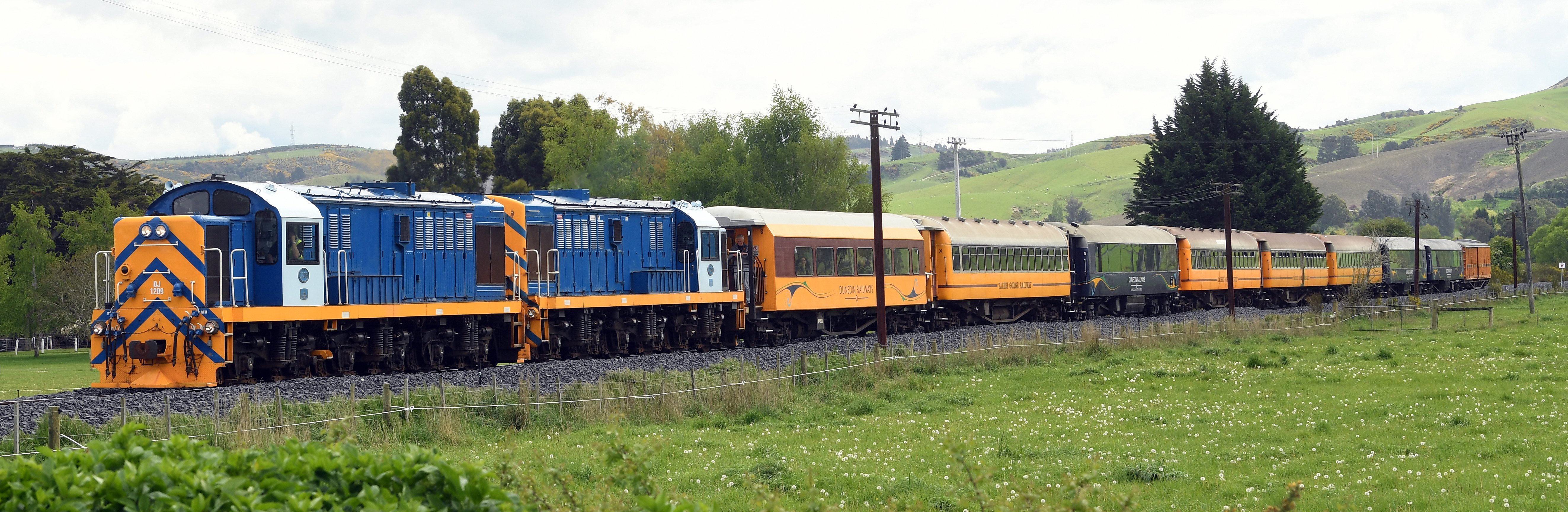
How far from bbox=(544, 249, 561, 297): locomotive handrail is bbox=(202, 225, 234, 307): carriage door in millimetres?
7033

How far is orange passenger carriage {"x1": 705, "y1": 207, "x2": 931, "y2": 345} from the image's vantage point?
2992 centimetres

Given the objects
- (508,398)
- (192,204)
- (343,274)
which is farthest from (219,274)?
(508,398)

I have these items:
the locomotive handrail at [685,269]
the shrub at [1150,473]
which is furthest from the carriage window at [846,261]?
the shrub at [1150,473]

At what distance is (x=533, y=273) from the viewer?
24656mm

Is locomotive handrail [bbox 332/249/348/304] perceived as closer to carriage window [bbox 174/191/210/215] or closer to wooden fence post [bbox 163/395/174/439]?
carriage window [bbox 174/191/210/215]

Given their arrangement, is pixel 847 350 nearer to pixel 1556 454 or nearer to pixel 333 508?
pixel 1556 454

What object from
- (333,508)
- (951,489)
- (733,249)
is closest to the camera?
(333,508)

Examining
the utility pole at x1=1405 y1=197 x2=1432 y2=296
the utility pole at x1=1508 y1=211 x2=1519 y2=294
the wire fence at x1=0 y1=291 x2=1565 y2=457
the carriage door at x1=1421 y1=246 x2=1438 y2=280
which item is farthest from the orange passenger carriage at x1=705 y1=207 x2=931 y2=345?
the carriage door at x1=1421 y1=246 x2=1438 y2=280

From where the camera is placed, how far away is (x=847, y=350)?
23000 mm

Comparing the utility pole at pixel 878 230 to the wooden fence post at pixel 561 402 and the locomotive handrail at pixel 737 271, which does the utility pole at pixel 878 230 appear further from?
the wooden fence post at pixel 561 402

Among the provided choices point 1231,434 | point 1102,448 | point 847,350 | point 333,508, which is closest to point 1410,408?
point 1231,434

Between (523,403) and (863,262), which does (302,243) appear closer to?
(523,403)

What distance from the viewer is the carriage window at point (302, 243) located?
19.6 m

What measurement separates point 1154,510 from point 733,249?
2121 cm
